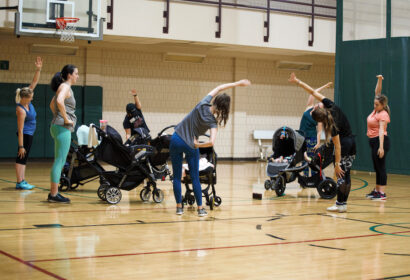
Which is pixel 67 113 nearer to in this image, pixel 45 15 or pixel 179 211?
pixel 179 211

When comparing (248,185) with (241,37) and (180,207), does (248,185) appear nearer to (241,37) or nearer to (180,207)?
(180,207)

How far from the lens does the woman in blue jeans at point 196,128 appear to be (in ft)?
21.4

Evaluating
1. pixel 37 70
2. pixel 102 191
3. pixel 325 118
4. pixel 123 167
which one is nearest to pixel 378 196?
pixel 325 118

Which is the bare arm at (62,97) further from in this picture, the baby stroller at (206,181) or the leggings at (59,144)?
the baby stroller at (206,181)

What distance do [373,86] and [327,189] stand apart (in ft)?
18.9

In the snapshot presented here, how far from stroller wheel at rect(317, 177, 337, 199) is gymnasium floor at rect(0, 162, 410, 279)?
7.1 inches

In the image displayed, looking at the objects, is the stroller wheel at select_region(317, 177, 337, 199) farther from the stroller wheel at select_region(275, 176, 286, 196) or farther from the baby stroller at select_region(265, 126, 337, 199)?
the stroller wheel at select_region(275, 176, 286, 196)

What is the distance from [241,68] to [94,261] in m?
14.6

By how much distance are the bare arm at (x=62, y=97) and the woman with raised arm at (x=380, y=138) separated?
445 cm

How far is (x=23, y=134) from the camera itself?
893 cm

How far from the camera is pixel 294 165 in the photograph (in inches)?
369

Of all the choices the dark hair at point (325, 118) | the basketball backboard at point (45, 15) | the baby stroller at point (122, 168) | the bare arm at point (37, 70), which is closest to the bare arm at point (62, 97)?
the baby stroller at point (122, 168)

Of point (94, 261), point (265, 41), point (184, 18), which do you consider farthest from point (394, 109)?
point (94, 261)

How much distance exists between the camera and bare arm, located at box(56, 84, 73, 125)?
7.19 meters
